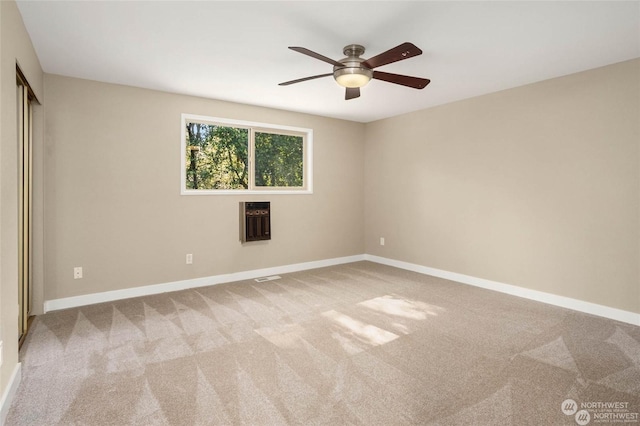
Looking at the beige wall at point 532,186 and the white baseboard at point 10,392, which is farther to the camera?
the beige wall at point 532,186

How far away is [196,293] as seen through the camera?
4.01 meters

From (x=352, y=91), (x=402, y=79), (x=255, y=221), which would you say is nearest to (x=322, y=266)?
(x=255, y=221)

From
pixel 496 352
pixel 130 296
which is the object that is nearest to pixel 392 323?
pixel 496 352

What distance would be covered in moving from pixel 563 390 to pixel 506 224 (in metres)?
2.38

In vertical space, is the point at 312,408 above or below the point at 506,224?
below

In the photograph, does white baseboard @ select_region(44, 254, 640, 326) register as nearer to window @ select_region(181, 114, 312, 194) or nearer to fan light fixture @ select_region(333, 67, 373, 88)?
window @ select_region(181, 114, 312, 194)

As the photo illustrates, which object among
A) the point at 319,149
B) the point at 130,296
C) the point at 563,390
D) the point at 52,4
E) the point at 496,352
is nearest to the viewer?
the point at 563,390

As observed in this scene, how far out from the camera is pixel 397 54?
2.37m

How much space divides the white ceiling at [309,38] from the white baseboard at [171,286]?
2.34 metres

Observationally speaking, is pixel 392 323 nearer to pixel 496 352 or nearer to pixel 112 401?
pixel 496 352

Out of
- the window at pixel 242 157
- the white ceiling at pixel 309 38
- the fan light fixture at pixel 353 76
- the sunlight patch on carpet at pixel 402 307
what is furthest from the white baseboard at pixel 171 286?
the fan light fixture at pixel 353 76

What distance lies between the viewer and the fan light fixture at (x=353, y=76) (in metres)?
2.74

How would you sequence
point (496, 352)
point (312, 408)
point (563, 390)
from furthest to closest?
point (496, 352) < point (563, 390) < point (312, 408)

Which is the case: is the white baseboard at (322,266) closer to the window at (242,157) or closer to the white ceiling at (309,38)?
the window at (242,157)
